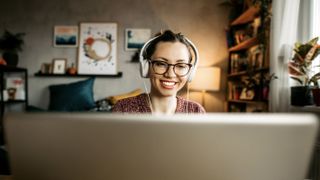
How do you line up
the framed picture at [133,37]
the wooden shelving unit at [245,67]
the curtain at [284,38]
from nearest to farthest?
the curtain at [284,38] → the wooden shelving unit at [245,67] → the framed picture at [133,37]

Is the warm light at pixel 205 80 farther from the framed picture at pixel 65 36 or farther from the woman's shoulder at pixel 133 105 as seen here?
the woman's shoulder at pixel 133 105

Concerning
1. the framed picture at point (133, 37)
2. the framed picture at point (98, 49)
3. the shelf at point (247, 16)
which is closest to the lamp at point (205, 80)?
the shelf at point (247, 16)

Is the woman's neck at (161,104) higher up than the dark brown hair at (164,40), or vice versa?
the dark brown hair at (164,40)

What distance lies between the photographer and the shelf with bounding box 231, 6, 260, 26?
10.3 feet

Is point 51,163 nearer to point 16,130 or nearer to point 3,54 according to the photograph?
point 16,130

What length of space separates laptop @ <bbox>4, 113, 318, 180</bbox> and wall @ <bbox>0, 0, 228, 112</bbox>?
359 centimetres

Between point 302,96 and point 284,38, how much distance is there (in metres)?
0.58

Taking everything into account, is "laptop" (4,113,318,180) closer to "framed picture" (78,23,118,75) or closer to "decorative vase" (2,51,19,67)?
"framed picture" (78,23,118,75)

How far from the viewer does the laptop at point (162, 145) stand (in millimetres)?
506

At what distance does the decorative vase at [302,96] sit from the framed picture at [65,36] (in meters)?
2.95

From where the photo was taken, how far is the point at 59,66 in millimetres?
4121

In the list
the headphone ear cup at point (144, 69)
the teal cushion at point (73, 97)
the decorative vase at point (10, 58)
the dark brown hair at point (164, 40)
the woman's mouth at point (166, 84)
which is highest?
the decorative vase at point (10, 58)

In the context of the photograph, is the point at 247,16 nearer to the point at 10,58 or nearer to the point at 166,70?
the point at 166,70

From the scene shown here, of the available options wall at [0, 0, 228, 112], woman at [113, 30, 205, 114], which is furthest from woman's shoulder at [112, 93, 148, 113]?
wall at [0, 0, 228, 112]
